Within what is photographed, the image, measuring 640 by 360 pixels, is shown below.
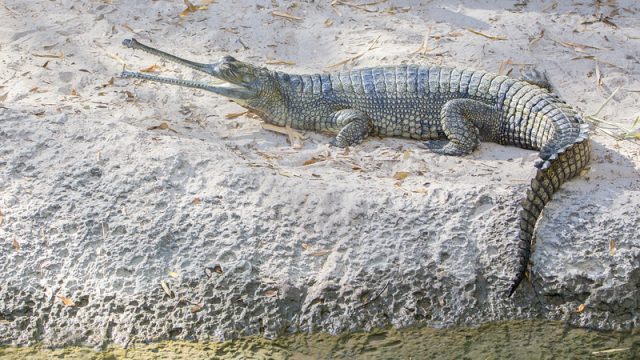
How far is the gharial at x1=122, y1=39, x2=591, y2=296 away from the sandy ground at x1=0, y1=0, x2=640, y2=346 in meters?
0.16

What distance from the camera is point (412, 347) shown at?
13.0 ft

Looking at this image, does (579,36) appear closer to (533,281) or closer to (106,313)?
(533,281)

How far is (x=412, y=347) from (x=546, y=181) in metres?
1.14

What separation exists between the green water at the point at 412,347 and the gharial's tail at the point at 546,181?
10.3 inches

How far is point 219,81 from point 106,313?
7.37ft

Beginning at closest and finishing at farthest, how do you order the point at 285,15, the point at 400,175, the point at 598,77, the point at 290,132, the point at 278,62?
the point at 400,175 → the point at 290,132 → the point at 598,77 → the point at 278,62 → the point at 285,15

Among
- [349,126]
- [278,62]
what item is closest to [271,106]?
[349,126]

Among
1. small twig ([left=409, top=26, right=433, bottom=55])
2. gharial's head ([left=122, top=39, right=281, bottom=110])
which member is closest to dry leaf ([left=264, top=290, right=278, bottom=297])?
gharial's head ([left=122, top=39, right=281, bottom=110])

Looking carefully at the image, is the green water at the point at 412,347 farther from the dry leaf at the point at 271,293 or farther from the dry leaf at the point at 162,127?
the dry leaf at the point at 162,127

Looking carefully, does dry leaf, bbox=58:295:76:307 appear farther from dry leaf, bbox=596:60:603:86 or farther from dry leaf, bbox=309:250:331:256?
dry leaf, bbox=596:60:603:86

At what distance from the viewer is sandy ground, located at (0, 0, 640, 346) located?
4023 mm

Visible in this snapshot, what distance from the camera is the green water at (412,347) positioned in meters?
3.90

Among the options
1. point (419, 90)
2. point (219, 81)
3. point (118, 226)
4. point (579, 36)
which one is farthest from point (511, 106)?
point (118, 226)

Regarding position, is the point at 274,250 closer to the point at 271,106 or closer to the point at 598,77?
the point at 271,106
